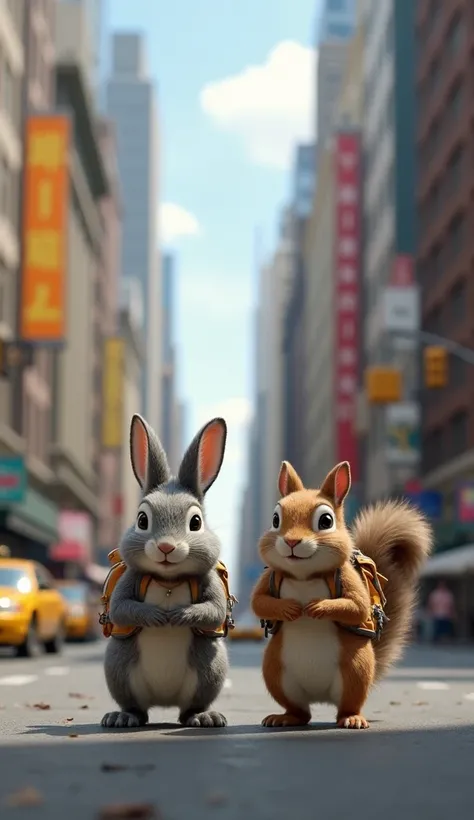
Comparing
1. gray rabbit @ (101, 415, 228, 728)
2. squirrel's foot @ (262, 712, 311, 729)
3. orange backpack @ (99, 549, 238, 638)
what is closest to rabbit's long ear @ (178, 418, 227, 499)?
gray rabbit @ (101, 415, 228, 728)

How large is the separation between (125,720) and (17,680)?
8.04 m

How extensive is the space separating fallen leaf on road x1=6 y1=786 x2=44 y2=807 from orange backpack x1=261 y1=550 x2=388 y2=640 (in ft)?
10.1

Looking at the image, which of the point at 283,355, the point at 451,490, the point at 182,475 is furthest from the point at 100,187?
the point at 283,355

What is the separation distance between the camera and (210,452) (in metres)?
8.71

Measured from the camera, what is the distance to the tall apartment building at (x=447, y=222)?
57.8 meters

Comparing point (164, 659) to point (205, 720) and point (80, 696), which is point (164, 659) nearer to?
point (205, 720)

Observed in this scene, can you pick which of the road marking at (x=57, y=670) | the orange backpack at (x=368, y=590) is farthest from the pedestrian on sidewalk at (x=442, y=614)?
the orange backpack at (x=368, y=590)

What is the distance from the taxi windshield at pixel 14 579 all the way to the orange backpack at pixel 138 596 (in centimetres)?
1506

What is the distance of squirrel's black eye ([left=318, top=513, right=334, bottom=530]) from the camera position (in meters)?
8.30

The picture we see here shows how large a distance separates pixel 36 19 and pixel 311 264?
74.7 m

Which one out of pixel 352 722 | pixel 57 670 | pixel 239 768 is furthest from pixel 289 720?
pixel 57 670

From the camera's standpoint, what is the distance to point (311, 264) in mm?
133625

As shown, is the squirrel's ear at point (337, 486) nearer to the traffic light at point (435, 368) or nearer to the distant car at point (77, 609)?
the traffic light at point (435, 368)

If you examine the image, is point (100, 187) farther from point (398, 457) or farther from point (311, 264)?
point (311, 264)
